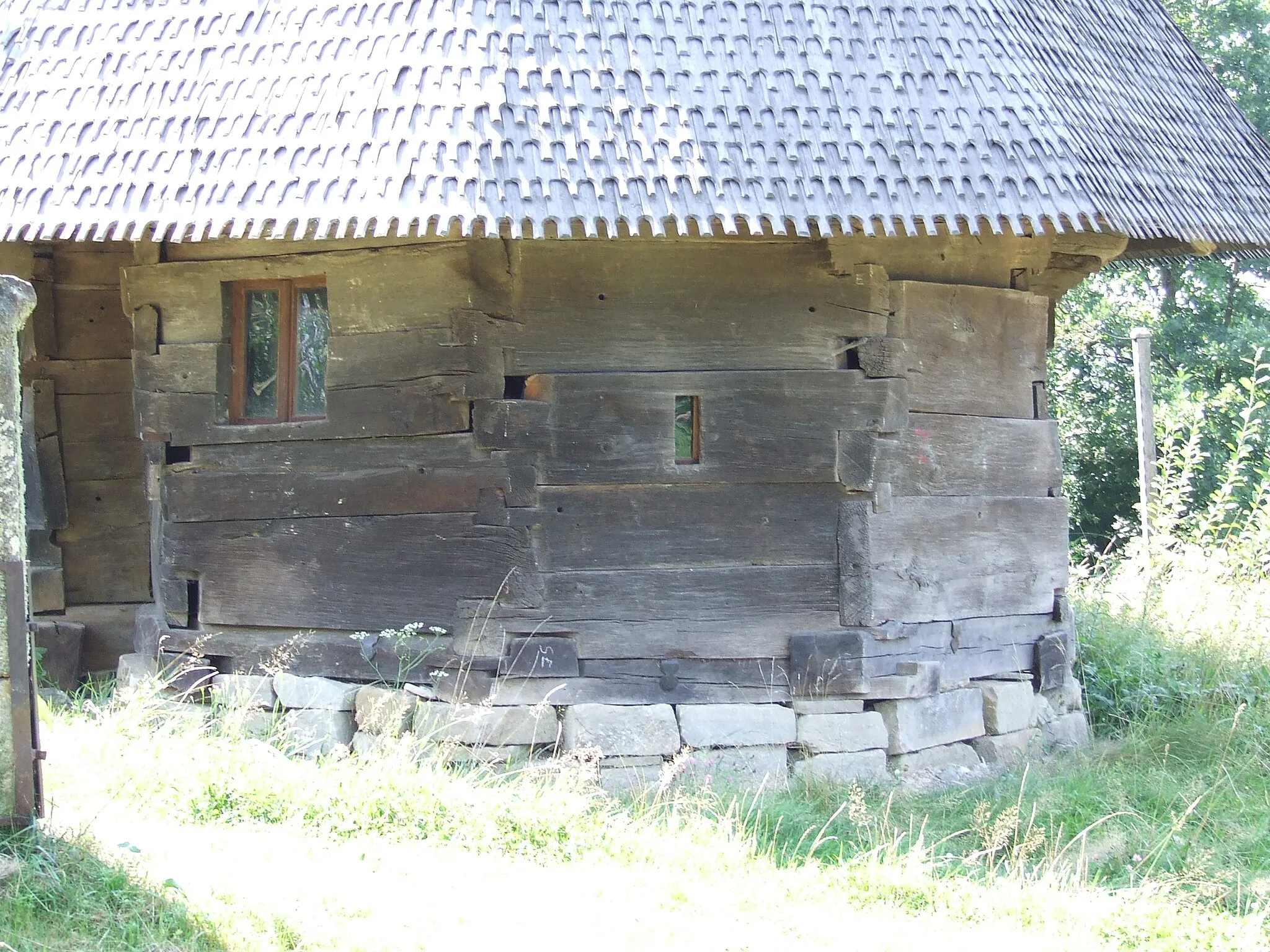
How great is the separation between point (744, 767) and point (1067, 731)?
7.41ft

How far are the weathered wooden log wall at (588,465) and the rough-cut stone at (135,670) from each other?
0.35 metres

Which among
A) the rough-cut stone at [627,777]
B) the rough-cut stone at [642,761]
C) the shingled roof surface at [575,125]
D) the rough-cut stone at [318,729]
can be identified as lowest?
the rough-cut stone at [627,777]

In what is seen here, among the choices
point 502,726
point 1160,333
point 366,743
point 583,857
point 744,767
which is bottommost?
point 583,857

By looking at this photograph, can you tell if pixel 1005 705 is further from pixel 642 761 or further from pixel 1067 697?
pixel 642 761

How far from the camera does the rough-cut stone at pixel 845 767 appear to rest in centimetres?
617

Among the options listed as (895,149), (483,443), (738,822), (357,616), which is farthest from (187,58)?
(738,822)

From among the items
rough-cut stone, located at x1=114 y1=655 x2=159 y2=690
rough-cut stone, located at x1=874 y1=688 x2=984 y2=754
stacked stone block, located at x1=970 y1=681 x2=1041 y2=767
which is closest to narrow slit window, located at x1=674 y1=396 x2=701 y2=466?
rough-cut stone, located at x1=874 y1=688 x2=984 y2=754

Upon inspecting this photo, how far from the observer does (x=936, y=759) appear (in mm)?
6570

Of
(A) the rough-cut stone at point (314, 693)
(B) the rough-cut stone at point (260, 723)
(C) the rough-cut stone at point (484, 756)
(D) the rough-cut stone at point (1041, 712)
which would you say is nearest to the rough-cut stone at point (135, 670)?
(B) the rough-cut stone at point (260, 723)

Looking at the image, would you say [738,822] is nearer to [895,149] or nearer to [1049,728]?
[1049,728]

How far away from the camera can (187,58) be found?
649 cm

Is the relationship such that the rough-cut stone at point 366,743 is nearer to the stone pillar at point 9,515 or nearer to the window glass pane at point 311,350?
the window glass pane at point 311,350

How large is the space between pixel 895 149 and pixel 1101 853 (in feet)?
10.7

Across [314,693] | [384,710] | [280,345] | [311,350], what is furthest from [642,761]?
[280,345]
